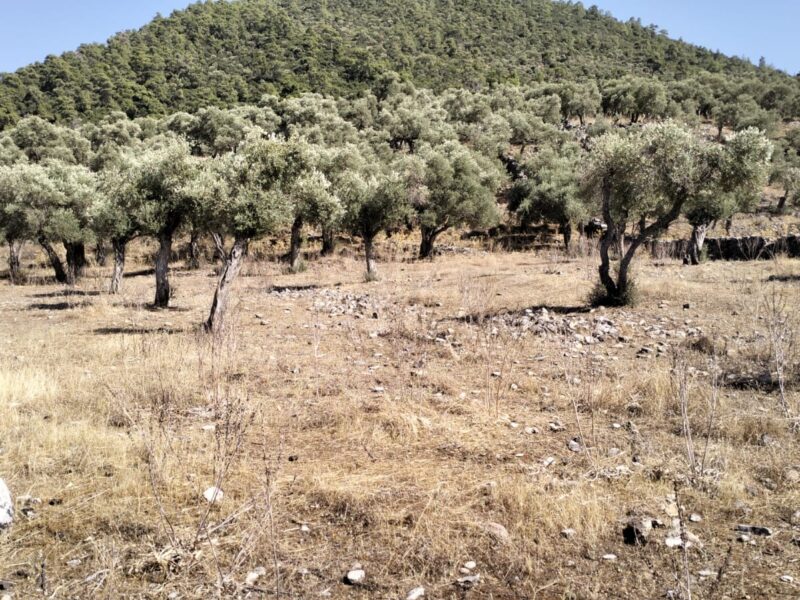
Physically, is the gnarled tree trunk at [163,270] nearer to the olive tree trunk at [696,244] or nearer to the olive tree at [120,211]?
the olive tree at [120,211]

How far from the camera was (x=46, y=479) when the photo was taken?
17.7ft

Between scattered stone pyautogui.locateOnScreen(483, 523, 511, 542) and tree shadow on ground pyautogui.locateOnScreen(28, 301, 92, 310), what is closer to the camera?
scattered stone pyautogui.locateOnScreen(483, 523, 511, 542)

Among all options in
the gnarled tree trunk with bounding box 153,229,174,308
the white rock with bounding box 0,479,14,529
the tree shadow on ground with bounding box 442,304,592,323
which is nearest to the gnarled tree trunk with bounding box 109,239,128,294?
the gnarled tree trunk with bounding box 153,229,174,308

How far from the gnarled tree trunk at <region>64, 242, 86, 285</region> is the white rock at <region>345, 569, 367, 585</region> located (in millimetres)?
28781

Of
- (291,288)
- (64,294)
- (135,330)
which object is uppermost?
(291,288)

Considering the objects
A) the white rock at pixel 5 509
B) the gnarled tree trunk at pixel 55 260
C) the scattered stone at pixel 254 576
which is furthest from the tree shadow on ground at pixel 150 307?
the scattered stone at pixel 254 576

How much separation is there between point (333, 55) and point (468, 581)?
400ft

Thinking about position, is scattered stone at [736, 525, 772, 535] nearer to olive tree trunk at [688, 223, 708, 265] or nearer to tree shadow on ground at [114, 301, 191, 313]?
tree shadow on ground at [114, 301, 191, 313]

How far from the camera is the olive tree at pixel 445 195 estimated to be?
116 feet

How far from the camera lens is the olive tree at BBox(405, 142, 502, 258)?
35.4 m

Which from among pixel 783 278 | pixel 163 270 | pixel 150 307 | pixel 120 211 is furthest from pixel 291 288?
pixel 783 278

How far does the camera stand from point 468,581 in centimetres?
390

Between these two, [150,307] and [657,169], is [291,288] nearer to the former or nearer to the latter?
[150,307]

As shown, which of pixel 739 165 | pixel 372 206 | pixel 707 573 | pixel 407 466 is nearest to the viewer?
pixel 707 573
